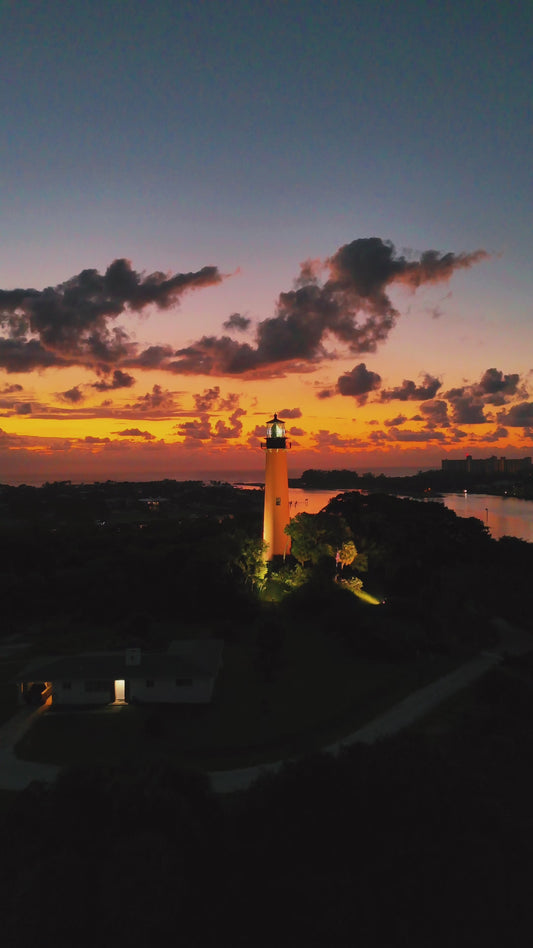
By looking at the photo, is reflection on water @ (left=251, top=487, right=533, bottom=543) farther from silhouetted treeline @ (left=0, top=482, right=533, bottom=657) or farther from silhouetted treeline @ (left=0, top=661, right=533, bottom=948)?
silhouetted treeline @ (left=0, top=661, right=533, bottom=948)

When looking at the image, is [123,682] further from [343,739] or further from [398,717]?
[398,717]

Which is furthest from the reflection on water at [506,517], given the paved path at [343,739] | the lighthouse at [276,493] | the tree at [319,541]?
the paved path at [343,739]

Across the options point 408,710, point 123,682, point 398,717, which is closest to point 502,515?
point 408,710

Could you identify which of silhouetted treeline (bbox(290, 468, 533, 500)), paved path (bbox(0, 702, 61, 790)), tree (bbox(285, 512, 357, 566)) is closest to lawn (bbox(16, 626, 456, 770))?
paved path (bbox(0, 702, 61, 790))

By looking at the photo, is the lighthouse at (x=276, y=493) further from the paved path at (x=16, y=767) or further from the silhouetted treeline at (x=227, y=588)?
the paved path at (x=16, y=767)

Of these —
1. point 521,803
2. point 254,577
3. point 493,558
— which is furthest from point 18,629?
point 493,558

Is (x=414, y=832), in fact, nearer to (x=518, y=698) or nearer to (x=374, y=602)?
(x=518, y=698)
